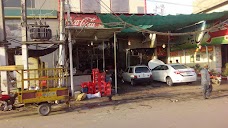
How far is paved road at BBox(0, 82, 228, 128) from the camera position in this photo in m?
7.09

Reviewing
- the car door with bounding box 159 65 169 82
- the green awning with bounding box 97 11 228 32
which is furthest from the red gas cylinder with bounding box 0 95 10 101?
the car door with bounding box 159 65 169 82

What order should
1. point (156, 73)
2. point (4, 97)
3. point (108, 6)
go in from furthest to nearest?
point (108, 6)
point (156, 73)
point (4, 97)

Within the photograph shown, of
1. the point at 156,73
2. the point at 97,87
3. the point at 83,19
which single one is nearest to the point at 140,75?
the point at 156,73

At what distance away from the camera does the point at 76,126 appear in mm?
7191

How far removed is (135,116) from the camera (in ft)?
27.1

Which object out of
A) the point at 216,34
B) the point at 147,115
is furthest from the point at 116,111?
the point at 216,34

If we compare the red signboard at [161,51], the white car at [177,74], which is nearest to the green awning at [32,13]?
the white car at [177,74]

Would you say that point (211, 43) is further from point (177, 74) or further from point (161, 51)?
point (161, 51)

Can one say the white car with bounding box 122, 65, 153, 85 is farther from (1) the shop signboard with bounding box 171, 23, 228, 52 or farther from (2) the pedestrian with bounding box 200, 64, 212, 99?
(2) the pedestrian with bounding box 200, 64, 212, 99

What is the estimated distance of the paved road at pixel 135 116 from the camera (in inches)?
279

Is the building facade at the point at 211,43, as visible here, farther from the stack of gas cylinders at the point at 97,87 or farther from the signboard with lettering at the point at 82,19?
the stack of gas cylinders at the point at 97,87

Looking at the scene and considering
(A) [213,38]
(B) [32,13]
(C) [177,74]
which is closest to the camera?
(C) [177,74]

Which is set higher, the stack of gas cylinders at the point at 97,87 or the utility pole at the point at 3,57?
the utility pole at the point at 3,57

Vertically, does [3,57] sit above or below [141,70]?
above
